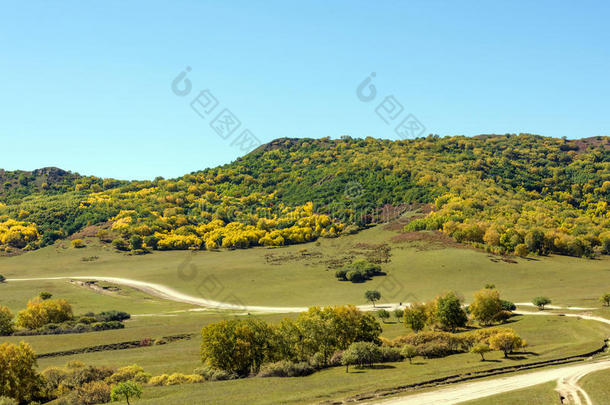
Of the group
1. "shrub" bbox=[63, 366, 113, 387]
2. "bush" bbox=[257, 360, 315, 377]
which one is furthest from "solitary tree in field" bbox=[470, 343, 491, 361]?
"shrub" bbox=[63, 366, 113, 387]

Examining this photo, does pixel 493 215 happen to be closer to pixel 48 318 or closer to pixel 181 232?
pixel 181 232

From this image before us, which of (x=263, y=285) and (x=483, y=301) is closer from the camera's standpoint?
(x=483, y=301)

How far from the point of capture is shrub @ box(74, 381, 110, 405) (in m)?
38.1

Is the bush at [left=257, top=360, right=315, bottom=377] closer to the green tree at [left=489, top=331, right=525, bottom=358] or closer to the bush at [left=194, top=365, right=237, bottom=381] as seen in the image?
the bush at [left=194, top=365, right=237, bottom=381]

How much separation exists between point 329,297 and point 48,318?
5490 cm

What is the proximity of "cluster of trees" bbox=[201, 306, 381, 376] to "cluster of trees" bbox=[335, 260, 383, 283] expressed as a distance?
56679mm

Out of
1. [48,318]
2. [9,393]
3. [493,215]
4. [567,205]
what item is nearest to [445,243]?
[493,215]

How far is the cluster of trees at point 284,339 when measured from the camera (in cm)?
4766

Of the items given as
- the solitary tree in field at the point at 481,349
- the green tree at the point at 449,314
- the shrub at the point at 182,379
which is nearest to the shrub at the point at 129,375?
the shrub at the point at 182,379

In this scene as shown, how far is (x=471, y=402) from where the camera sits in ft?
108

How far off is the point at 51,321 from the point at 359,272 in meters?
67.8

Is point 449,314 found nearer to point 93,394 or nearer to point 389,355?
point 389,355

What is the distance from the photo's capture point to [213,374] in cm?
4500

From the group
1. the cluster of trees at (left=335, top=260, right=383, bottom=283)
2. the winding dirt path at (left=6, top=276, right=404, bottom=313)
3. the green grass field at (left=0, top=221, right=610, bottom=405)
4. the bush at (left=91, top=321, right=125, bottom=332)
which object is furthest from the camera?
the cluster of trees at (left=335, top=260, right=383, bottom=283)
